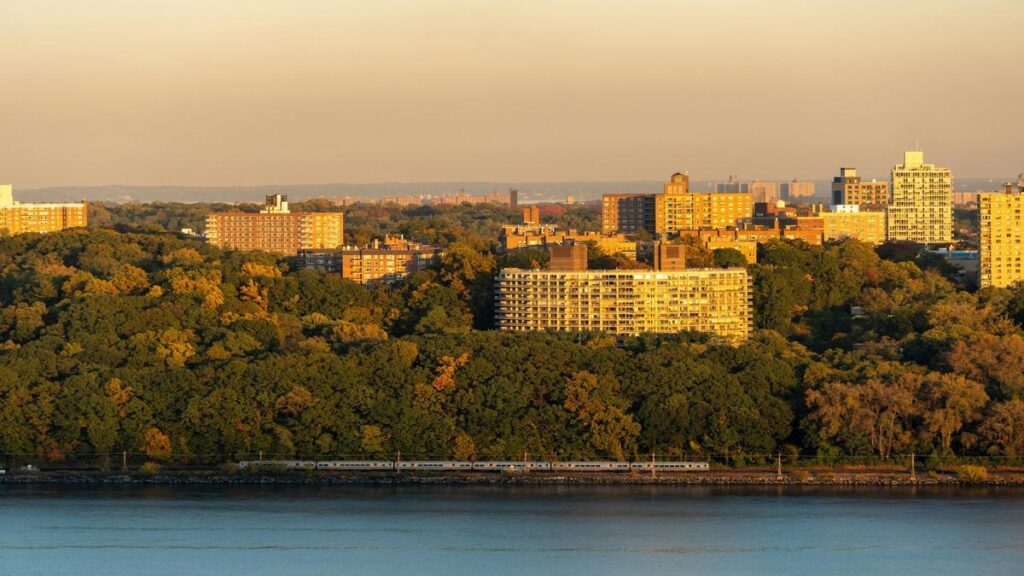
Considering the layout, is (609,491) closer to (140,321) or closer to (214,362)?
(214,362)

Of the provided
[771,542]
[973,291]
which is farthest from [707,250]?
[771,542]

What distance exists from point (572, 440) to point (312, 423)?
2.95 metres

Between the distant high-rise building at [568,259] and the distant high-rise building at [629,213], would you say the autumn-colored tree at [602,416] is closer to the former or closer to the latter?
the distant high-rise building at [568,259]

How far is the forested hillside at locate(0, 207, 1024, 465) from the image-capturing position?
2806 centimetres

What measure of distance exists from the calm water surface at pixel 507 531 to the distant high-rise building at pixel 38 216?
2877 cm

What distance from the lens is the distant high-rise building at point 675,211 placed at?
51750 millimetres

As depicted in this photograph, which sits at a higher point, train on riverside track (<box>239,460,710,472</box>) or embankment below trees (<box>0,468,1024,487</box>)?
train on riverside track (<box>239,460,710,472</box>)

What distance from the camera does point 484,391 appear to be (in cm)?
2886

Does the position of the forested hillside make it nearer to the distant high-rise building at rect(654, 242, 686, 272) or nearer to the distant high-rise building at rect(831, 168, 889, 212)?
the distant high-rise building at rect(654, 242, 686, 272)

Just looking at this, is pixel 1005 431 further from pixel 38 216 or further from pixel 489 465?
pixel 38 216

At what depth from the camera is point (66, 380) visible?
29562mm

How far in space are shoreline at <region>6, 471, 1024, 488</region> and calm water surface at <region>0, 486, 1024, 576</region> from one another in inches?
13.4

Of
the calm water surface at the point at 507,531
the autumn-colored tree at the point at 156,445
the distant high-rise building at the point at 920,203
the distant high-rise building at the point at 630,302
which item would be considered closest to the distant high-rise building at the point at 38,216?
the distant high-rise building at the point at 920,203

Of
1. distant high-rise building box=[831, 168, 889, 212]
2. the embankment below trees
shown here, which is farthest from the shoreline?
distant high-rise building box=[831, 168, 889, 212]
